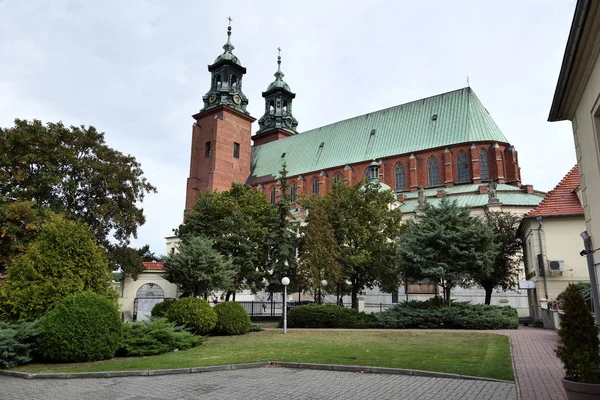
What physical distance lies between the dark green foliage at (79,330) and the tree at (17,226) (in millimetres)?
8574

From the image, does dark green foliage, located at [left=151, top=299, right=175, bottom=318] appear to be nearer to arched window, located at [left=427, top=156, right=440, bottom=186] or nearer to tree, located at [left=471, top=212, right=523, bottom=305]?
tree, located at [left=471, top=212, right=523, bottom=305]

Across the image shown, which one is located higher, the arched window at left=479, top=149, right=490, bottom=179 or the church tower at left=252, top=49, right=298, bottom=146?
the church tower at left=252, top=49, right=298, bottom=146

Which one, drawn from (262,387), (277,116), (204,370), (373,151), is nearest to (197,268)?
(204,370)

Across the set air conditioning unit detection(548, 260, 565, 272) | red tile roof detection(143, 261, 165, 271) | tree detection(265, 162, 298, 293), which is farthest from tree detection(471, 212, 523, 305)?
red tile roof detection(143, 261, 165, 271)

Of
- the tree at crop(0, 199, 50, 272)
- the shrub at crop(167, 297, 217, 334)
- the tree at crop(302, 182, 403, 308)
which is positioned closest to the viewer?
the shrub at crop(167, 297, 217, 334)

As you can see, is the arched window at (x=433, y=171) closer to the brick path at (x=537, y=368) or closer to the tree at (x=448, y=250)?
the tree at (x=448, y=250)

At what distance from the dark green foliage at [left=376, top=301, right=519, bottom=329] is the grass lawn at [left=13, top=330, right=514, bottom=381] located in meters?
2.88

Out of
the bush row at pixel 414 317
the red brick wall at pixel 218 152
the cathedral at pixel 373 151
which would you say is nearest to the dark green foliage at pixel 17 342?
the bush row at pixel 414 317

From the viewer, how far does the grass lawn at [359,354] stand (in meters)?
9.74

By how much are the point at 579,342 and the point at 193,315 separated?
14.0 metres

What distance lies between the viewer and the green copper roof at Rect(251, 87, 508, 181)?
48.1 meters

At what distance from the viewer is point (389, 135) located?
53594 millimetres

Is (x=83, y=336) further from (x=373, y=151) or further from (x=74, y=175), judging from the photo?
(x=373, y=151)

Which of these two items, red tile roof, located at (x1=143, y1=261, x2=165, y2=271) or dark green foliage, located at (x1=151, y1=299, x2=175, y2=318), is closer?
dark green foliage, located at (x1=151, y1=299, x2=175, y2=318)
